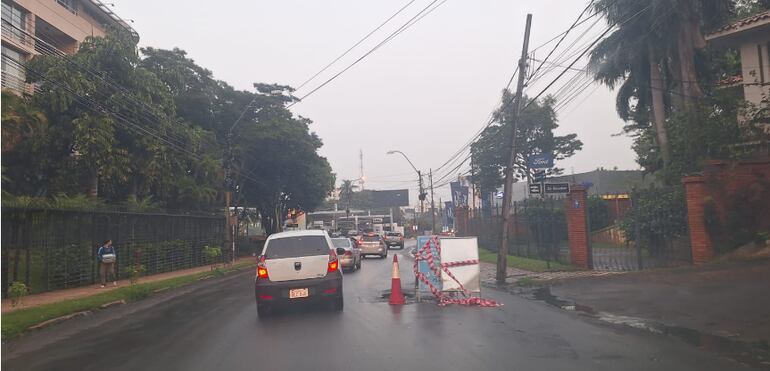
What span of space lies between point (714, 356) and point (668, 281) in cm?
639

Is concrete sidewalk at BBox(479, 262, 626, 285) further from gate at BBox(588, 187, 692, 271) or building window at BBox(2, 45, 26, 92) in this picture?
building window at BBox(2, 45, 26, 92)

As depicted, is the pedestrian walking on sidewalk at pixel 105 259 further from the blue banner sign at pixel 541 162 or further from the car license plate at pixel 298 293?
the blue banner sign at pixel 541 162

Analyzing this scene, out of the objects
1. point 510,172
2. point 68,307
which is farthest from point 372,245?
point 68,307

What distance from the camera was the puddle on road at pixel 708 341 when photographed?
278 inches

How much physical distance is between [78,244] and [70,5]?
24583 millimetres

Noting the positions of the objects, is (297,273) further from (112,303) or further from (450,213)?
(450,213)

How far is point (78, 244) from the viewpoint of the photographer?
20.0 m

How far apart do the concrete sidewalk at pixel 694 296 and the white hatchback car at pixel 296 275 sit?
506 cm

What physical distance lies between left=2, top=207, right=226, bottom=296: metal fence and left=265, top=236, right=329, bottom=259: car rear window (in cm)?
907

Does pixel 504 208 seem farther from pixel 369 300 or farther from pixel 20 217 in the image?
pixel 20 217

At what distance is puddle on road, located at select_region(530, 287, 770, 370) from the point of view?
706 cm

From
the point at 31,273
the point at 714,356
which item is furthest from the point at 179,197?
the point at 714,356

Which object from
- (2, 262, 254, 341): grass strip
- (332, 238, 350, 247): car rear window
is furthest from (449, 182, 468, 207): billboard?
(2, 262, 254, 341): grass strip

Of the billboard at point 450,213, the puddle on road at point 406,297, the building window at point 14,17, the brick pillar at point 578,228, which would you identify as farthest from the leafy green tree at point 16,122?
the billboard at point 450,213
